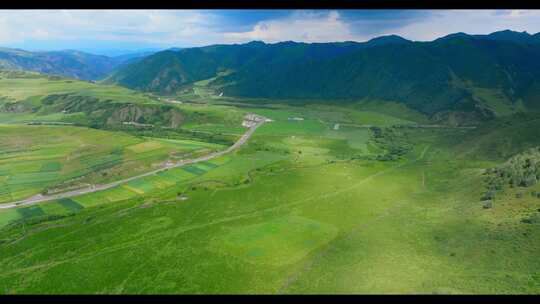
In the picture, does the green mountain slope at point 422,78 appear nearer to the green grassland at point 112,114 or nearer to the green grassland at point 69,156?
the green grassland at point 112,114

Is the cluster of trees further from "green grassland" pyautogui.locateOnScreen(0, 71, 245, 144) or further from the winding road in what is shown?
"green grassland" pyautogui.locateOnScreen(0, 71, 245, 144)

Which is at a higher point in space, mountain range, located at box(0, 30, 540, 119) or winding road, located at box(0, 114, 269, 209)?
mountain range, located at box(0, 30, 540, 119)

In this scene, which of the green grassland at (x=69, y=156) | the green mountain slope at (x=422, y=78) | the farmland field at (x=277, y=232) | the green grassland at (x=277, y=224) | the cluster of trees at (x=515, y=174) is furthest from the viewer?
the green mountain slope at (x=422, y=78)

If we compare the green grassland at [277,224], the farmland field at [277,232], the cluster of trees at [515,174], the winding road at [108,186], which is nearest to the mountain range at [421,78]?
the green grassland at [277,224]

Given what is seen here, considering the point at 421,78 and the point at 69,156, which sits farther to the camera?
the point at 421,78

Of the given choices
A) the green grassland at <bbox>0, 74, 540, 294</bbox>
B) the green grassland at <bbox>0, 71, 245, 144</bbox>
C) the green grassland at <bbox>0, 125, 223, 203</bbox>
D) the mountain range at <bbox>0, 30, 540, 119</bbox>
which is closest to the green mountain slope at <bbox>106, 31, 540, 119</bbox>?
the mountain range at <bbox>0, 30, 540, 119</bbox>

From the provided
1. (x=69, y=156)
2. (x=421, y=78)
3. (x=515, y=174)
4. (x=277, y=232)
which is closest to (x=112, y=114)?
(x=69, y=156)

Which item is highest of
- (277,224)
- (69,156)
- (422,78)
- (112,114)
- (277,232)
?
(422,78)

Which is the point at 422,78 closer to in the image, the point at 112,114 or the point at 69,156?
the point at 112,114
